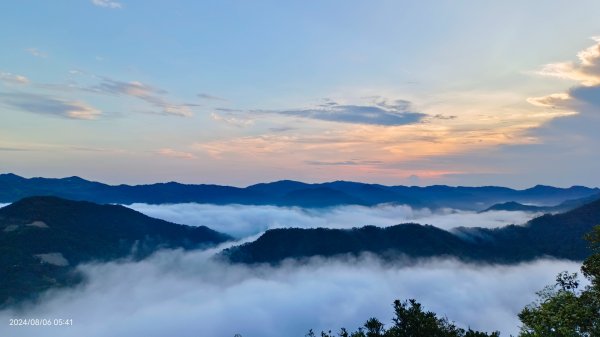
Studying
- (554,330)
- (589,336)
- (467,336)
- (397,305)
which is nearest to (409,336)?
(397,305)

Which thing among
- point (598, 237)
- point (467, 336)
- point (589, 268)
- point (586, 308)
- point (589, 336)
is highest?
point (598, 237)

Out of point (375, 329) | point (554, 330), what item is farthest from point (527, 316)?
point (375, 329)

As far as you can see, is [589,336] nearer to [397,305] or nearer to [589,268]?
[589,268]

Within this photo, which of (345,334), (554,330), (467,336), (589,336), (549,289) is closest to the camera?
(589,336)

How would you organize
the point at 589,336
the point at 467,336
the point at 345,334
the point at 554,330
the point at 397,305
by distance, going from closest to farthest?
the point at 589,336, the point at 554,330, the point at 467,336, the point at 397,305, the point at 345,334

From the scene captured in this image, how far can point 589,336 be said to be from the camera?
33938 mm

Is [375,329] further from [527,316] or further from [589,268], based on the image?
[589,268]

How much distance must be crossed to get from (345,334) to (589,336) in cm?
2743

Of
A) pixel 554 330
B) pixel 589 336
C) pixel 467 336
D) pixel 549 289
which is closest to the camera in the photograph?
pixel 589 336

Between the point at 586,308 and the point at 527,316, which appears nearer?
the point at 586,308

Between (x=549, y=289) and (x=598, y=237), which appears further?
(x=549, y=289)

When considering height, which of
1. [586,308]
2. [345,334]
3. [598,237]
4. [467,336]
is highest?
[598,237]

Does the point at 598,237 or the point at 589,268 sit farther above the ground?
the point at 598,237

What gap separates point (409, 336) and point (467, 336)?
680 centimetres
